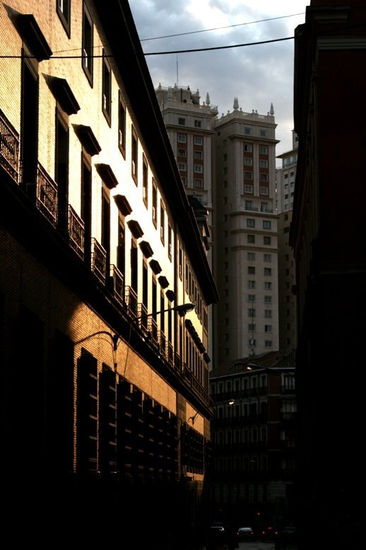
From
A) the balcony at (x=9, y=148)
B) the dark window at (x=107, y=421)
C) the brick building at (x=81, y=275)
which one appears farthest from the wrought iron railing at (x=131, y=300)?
the balcony at (x=9, y=148)

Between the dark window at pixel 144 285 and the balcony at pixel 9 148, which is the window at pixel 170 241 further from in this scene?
the balcony at pixel 9 148

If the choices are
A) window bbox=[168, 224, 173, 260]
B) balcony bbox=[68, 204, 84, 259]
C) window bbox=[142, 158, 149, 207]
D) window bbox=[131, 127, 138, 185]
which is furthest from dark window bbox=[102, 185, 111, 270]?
window bbox=[168, 224, 173, 260]

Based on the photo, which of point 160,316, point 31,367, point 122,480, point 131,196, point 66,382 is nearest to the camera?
point 31,367

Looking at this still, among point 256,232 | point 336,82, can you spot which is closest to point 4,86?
point 336,82

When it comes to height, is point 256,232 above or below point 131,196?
→ above

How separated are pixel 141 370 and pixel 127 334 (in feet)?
15.8

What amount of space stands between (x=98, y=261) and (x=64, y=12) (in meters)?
6.68

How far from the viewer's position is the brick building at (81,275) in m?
20.6

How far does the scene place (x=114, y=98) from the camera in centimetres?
3362

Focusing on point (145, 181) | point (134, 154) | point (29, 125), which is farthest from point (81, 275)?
point (145, 181)

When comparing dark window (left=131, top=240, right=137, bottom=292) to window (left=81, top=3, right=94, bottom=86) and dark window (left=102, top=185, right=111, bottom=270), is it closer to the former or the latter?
dark window (left=102, top=185, right=111, bottom=270)

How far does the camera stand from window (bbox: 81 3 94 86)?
2822 cm

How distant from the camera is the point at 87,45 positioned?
2881 centimetres

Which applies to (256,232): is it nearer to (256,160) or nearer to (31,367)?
(256,160)
